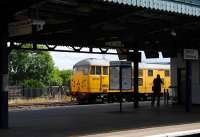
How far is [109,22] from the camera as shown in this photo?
1614 cm

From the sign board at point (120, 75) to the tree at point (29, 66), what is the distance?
33.2 meters

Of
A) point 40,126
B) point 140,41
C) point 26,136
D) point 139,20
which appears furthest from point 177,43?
point 26,136

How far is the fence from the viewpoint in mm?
39375

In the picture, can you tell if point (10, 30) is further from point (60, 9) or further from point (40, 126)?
point (40, 126)

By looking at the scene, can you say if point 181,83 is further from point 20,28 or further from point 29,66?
point 29,66

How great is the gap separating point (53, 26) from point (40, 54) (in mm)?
39193

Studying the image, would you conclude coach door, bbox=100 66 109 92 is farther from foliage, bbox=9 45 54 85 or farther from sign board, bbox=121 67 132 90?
foliage, bbox=9 45 54 85

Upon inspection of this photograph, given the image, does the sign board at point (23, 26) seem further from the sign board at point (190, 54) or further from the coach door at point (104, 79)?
the coach door at point (104, 79)

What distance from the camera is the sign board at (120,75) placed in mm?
20625

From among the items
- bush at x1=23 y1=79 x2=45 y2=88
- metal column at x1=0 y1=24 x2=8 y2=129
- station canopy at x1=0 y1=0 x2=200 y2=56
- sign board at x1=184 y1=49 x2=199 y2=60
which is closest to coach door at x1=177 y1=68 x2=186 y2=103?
station canopy at x1=0 y1=0 x2=200 y2=56

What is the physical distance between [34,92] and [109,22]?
2549cm

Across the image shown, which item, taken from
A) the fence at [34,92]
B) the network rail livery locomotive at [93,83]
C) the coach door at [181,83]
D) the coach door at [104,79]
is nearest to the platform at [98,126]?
the coach door at [181,83]

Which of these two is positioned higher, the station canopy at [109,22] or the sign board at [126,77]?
the station canopy at [109,22]

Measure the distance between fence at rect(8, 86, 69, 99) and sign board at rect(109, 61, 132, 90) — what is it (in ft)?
60.6
